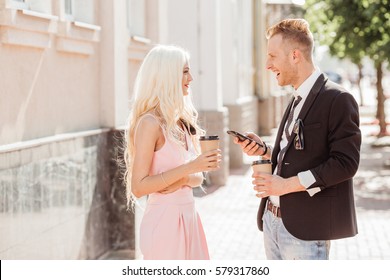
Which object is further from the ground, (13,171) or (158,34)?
(158,34)

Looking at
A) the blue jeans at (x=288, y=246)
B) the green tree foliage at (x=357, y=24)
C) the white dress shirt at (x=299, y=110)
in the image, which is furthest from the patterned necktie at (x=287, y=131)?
the green tree foliage at (x=357, y=24)

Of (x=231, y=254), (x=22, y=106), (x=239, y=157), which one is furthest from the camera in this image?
(x=239, y=157)

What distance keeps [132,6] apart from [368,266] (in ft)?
19.8

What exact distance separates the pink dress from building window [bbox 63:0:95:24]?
3480 millimetres

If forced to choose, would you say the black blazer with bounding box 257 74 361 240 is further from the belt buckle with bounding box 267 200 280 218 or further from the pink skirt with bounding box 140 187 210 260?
the pink skirt with bounding box 140 187 210 260

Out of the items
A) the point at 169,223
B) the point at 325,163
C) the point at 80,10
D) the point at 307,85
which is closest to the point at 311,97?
the point at 307,85

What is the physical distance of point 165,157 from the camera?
451 centimetres

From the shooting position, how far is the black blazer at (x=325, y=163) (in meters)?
4.00

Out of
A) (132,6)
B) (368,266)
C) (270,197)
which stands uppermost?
(132,6)

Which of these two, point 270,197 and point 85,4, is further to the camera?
point 85,4

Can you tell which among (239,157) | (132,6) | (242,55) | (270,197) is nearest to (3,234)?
(270,197)

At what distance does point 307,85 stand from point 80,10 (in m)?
4.37

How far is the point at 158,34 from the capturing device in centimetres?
1026

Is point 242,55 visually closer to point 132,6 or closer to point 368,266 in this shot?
point 132,6
